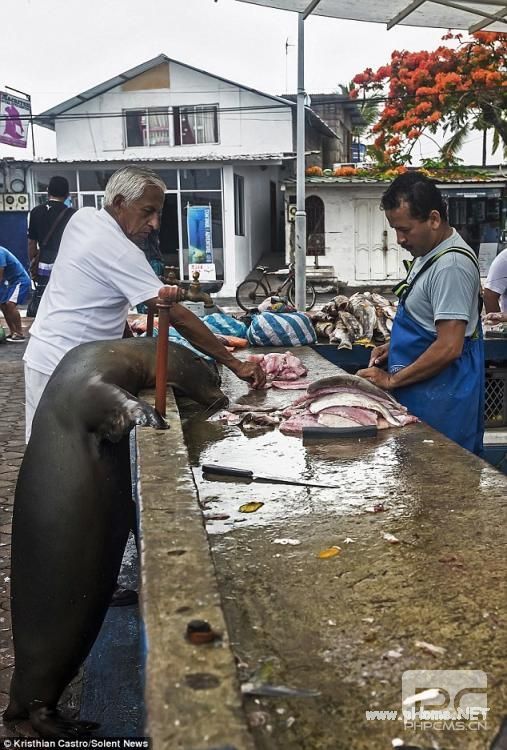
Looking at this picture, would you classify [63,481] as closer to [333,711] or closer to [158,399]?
[158,399]

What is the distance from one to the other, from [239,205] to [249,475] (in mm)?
21985

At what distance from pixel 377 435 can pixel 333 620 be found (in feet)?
5.67

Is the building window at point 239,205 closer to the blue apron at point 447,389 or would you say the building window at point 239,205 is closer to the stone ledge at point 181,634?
the blue apron at point 447,389

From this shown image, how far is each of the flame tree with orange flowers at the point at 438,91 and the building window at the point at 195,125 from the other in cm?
452

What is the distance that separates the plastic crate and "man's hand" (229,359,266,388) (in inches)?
103

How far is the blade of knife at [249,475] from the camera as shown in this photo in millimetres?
2992

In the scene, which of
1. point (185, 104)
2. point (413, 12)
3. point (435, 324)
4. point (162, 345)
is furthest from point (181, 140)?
point (162, 345)

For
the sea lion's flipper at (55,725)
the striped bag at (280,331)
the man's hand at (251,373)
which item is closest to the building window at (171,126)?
the striped bag at (280,331)

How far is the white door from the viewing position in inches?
950

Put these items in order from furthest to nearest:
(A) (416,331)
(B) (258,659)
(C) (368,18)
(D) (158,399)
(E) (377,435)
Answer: (C) (368,18), (A) (416,331), (E) (377,435), (D) (158,399), (B) (258,659)

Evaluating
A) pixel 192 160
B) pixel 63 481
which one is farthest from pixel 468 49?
pixel 63 481

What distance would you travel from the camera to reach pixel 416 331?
3.93m

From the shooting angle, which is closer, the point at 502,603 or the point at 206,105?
the point at 502,603

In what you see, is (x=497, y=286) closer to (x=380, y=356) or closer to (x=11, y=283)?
(x=380, y=356)
